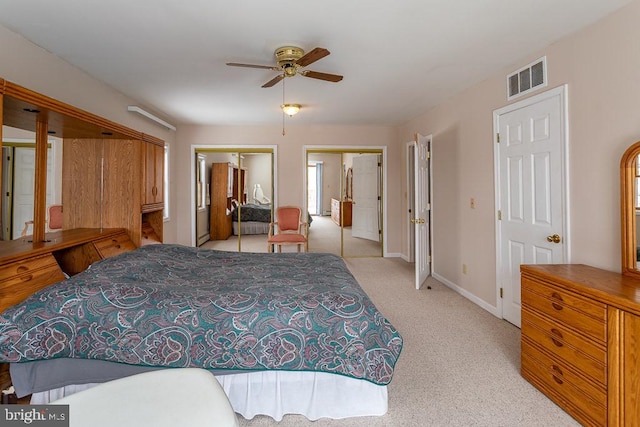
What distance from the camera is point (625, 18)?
6.57 feet

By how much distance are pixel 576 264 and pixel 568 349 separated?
2.61 ft

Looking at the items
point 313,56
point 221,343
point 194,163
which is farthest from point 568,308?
point 194,163

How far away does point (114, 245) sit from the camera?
2.62m

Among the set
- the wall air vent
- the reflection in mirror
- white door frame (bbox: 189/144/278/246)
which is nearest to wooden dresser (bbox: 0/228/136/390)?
the reflection in mirror

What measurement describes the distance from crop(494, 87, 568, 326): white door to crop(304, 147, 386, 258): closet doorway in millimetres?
2931

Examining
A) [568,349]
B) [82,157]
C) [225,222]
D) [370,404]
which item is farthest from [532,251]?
[225,222]

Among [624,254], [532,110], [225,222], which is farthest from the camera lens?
[225,222]

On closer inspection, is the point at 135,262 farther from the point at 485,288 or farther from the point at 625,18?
the point at 625,18

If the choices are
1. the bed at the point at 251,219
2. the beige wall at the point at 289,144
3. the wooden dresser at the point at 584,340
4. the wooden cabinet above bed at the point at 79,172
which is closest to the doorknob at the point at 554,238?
the wooden dresser at the point at 584,340

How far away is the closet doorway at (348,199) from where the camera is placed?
5.94 m

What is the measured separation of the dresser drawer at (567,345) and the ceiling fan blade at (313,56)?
7.53 ft

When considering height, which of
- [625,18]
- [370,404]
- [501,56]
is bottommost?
[370,404]

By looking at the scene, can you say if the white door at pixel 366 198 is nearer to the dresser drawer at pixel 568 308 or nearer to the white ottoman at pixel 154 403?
the dresser drawer at pixel 568 308

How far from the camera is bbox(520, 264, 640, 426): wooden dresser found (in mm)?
1462
